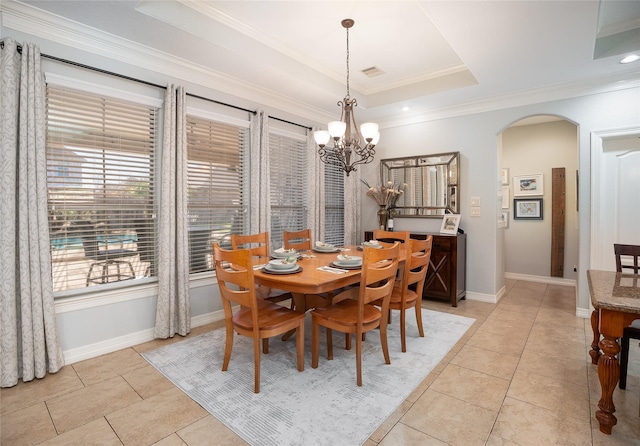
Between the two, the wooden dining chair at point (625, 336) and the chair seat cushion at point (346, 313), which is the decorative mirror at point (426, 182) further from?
the chair seat cushion at point (346, 313)

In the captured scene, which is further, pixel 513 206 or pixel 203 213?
pixel 513 206

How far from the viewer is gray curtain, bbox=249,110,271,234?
378cm

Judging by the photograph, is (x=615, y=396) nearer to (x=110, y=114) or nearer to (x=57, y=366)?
(x=57, y=366)

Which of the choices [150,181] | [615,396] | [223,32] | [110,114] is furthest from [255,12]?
[615,396]

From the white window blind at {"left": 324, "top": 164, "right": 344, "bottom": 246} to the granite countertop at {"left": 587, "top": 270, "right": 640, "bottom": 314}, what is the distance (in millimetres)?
3290

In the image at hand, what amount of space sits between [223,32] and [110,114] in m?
1.24

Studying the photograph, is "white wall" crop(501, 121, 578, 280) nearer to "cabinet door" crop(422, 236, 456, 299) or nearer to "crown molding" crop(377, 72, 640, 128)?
"crown molding" crop(377, 72, 640, 128)

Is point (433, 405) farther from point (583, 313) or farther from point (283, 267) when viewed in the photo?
point (583, 313)

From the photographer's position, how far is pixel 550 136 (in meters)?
5.33

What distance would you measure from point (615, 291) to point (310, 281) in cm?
178

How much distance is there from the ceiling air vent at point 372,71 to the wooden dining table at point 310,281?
7.92ft

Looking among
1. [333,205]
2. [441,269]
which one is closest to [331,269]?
[441,269]

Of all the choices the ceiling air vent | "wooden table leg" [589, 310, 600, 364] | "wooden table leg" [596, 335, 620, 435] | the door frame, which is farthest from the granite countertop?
the ceiling air vent

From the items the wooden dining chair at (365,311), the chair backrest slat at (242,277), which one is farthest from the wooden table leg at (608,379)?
the chair backrest slat at (242,277)
